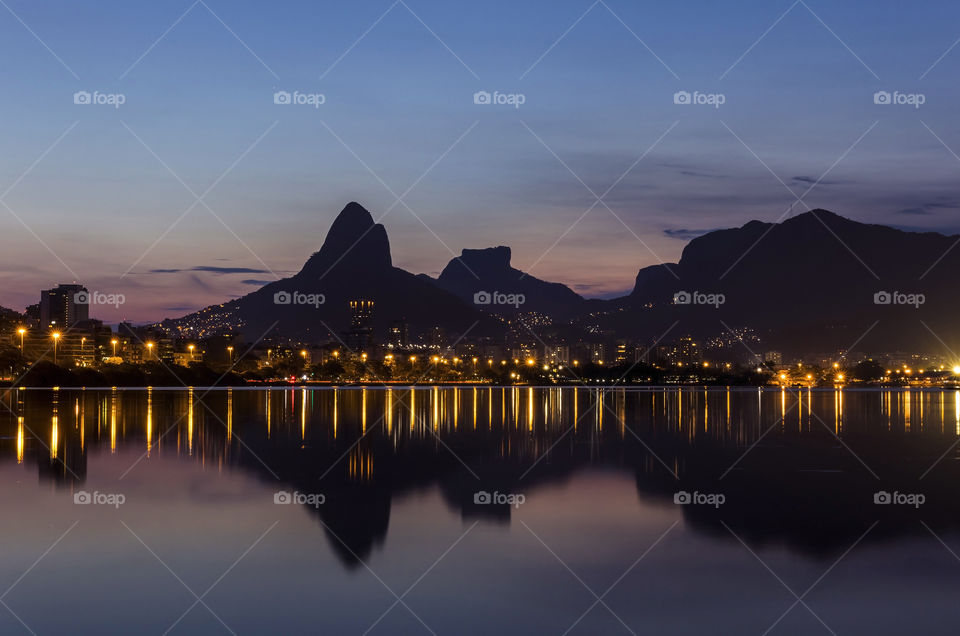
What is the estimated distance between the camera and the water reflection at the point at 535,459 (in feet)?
58.2

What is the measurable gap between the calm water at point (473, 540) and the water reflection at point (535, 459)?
0.42 feet

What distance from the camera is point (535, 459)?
28.6 metres

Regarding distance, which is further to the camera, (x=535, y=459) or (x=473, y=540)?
(x=535, y=459)

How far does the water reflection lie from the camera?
58.2ft

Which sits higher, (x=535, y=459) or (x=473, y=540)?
(x=535, y=459)

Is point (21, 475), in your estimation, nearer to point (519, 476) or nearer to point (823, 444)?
point (519, 476)

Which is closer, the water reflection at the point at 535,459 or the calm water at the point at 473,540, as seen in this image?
the calm water at the point at 473,540

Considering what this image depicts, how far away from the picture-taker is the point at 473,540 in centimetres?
1573

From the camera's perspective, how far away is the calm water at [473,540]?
11.4 metres

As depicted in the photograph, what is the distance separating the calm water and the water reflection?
5.0 inches

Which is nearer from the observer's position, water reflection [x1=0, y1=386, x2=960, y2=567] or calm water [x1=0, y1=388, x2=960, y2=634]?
calm water [x1=0, y1=388, x2=960, y2=634]

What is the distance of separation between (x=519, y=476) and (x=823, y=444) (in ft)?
48.3

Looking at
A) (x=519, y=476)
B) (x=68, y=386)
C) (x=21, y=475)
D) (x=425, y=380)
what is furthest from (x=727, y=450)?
(x=425, y=380)

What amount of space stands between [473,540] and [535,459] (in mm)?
13000
